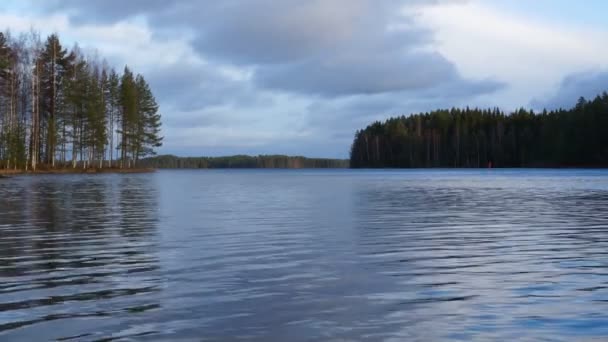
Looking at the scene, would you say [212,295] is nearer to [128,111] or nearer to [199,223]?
[199,223]

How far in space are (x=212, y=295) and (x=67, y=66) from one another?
9069 centimetres

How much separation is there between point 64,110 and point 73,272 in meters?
84.7

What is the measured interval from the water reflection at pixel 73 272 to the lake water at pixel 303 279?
0.11ft

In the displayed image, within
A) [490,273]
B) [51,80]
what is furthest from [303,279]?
[51,80]

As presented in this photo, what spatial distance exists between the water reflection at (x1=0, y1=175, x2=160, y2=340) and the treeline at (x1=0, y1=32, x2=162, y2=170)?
194ft

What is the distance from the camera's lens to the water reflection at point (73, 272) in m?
8.05

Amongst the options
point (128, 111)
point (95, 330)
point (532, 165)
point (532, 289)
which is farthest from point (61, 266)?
point (532, 165)

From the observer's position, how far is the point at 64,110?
297 ft

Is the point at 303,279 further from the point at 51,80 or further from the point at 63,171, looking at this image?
the point at 51,80

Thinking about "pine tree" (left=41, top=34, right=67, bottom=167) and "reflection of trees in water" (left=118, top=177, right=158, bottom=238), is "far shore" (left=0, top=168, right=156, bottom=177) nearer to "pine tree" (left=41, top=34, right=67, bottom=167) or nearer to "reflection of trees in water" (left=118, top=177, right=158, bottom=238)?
"pine tree" (left=41, top=34, right=67, bottom=167)

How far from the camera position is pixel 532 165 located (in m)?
168

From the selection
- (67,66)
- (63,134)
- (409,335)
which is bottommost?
(409,335)

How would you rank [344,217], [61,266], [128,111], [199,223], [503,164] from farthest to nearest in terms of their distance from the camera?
[503,164], [128,111], [344,217], [199,223], [61,266]

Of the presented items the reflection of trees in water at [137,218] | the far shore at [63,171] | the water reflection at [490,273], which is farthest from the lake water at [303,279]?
the far shore at [63,171]
